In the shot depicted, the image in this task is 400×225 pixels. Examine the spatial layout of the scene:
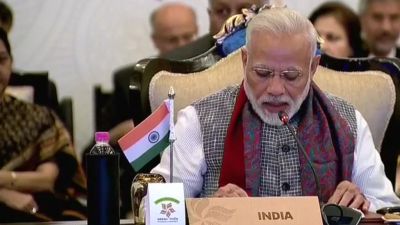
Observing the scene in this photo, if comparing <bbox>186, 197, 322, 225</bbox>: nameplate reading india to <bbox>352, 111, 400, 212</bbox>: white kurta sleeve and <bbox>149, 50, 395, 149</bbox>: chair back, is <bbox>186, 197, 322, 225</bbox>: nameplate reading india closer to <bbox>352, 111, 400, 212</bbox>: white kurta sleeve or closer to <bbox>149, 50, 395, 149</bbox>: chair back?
<bbox>352, 111, 400, 212</bbox>: white kurta sleeve

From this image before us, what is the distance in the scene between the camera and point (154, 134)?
2.09 meters

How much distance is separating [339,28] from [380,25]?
0.63 feet

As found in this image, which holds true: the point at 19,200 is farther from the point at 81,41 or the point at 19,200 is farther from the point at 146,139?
the point at 146,139

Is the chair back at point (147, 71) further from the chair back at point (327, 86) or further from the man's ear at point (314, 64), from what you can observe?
the man's ear at point (314, 64)

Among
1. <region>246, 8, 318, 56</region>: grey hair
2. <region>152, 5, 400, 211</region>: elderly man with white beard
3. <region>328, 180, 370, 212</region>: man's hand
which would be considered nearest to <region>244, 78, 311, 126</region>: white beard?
<region>152, 5, 400, 211</region>: elderly man with white beard

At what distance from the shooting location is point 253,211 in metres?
1.86

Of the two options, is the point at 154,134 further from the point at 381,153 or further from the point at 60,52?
the point at 60,52

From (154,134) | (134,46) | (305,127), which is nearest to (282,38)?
(305,127)

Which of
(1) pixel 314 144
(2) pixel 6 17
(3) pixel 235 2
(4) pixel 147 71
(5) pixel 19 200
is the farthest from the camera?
(2) pixel 6 17

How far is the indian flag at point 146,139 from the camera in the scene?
2076 mm

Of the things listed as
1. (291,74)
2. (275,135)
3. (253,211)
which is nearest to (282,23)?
(291,74)

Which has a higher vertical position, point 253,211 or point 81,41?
point 81,41

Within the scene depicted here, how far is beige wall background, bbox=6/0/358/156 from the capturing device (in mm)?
3645

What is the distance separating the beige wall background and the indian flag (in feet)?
5.15
